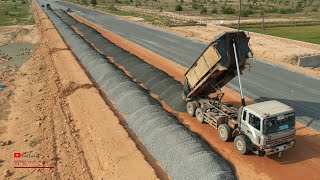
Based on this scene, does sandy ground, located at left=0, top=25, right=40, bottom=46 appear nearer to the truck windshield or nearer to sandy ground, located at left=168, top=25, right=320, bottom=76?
sandy ground, located at left=168, top=25, right=320, bottom=76

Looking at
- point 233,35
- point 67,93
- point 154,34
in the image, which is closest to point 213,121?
point 233,35

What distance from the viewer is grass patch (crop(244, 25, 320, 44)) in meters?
49.3

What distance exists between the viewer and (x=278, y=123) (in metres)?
13.6

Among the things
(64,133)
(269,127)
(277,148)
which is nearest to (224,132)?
(277,148)

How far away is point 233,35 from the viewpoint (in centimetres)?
1600

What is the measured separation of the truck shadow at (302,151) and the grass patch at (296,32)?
112ft

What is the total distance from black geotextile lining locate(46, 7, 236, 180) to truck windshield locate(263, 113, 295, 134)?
244 cm

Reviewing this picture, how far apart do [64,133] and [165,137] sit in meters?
6.27

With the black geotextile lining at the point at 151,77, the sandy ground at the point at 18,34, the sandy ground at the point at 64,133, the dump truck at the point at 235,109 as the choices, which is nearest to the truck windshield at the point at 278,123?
the dump truck at the point at 235,109

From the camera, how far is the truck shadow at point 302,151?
14953mm

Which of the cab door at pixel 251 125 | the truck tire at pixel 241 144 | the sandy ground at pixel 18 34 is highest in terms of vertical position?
the sandy ground at pixel 18 34

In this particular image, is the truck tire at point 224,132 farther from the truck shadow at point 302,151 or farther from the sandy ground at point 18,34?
the sandy ground at point 18,34

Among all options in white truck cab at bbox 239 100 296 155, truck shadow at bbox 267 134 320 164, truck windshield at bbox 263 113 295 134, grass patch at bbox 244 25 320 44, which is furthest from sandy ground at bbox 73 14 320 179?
grass patch at bbox 244 25 320 44

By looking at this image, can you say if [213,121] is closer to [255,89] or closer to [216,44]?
[216,44]
